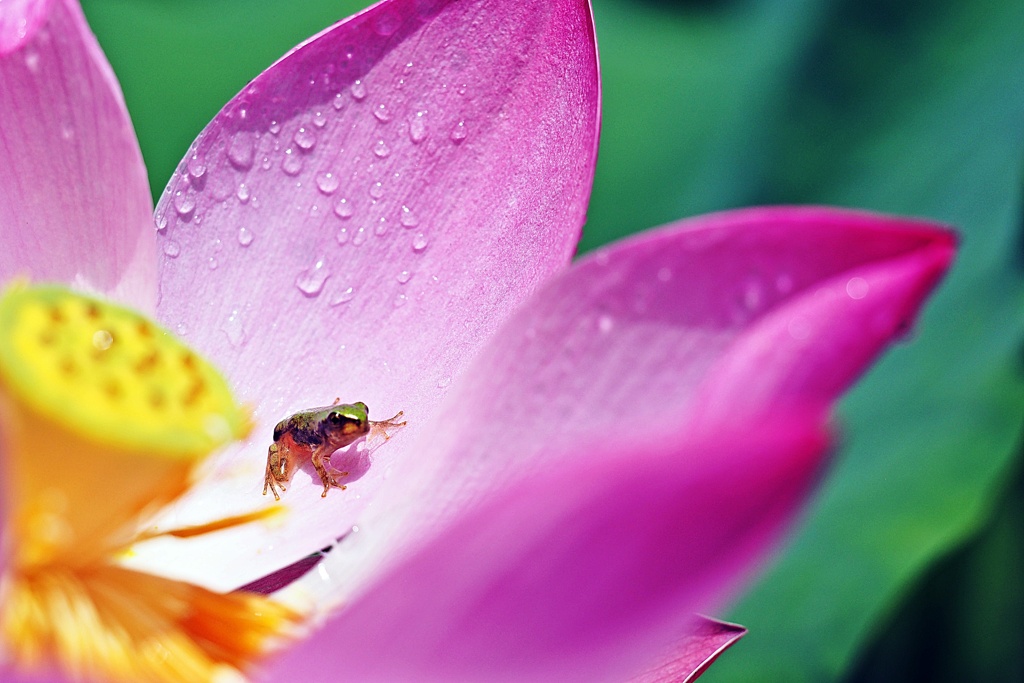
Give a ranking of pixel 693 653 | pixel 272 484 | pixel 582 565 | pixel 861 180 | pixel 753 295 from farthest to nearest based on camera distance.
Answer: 1. pixel 861 180
2. pixel 272 484
3. pixel 693 653
4. pixel 753 295
5. pixel 582 565

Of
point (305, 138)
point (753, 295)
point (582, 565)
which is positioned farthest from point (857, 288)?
point (305, 138)

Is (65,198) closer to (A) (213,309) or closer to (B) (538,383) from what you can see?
(A) (213,309)

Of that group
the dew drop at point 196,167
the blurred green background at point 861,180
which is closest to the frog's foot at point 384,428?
the dew drop at point 196,167

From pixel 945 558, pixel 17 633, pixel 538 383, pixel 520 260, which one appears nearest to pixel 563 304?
pixel 538 383

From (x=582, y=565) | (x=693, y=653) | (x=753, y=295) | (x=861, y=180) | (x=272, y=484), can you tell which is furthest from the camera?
(x=861, y=180)

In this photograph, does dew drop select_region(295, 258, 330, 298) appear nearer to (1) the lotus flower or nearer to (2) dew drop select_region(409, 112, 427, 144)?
(1) the lotus flower

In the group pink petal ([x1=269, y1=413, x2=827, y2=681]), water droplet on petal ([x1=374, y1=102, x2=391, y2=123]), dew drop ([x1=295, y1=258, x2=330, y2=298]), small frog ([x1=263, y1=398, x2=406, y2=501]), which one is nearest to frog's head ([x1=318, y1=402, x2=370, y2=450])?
small frog ([x1=263, y1=398, x2=406, y2=501])

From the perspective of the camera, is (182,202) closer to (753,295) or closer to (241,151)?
(241,151)
